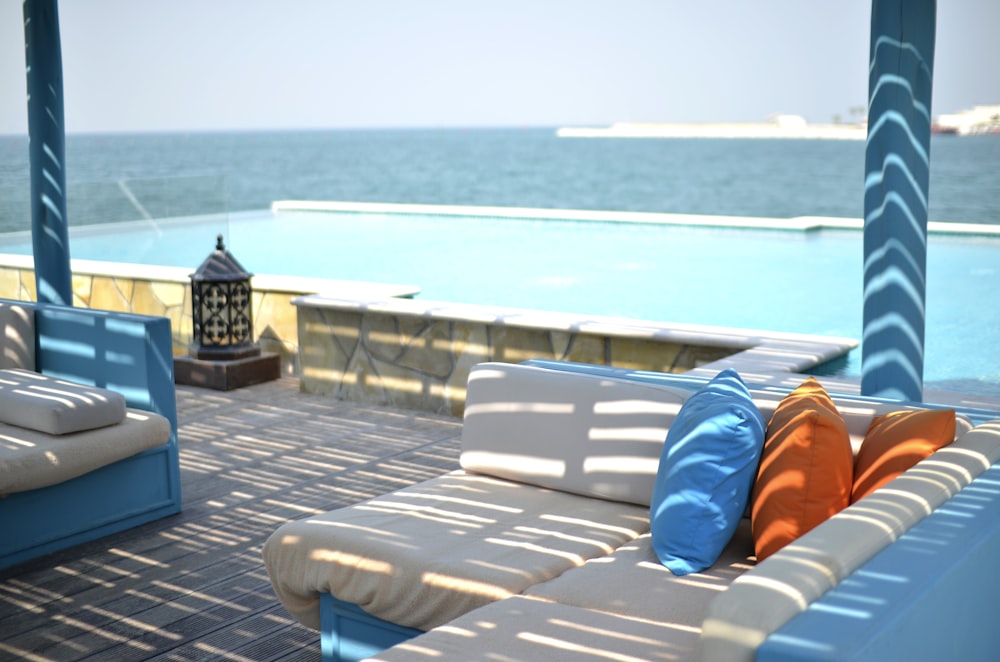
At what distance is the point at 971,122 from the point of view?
3753 centimetres

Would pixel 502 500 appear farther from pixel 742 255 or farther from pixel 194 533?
pixel 742 255

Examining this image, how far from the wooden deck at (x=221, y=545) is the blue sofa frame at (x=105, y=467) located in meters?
0.08

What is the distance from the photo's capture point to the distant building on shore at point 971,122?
36688mm

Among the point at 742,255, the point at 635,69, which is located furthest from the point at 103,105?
the point at 742,255

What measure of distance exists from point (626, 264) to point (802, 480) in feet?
24.2

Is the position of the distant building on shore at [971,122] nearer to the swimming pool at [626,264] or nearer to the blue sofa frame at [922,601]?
the swimming pool at [626,264]

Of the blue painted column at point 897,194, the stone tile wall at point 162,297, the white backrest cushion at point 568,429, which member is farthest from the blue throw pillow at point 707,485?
the stone tile wall at point 162,297

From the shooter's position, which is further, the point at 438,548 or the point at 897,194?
the point at 897,194

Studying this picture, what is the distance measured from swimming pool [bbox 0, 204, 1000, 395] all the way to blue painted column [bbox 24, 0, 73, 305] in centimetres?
219

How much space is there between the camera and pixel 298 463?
15.3 ft

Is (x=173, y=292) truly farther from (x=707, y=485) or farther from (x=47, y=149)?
(x=707, y=485)

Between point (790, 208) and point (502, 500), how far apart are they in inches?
1263

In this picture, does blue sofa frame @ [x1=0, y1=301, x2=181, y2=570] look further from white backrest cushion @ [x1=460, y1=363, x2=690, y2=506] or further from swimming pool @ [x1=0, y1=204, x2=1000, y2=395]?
swimming pool @ [x1=0, y1=204, x2=1000, y2=395]

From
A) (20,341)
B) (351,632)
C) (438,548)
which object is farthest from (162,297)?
(438,548)
